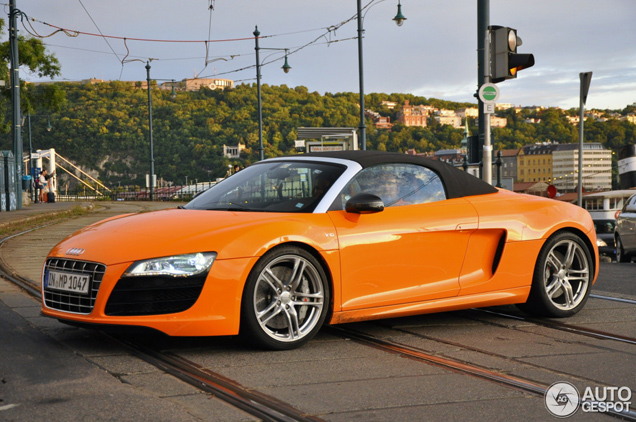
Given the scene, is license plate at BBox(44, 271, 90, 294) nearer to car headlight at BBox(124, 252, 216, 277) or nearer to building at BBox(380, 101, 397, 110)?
car headlight at BBox(124, 252, 216, 277)

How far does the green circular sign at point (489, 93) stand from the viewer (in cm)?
1142

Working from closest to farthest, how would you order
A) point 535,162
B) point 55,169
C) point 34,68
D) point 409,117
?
1. point 34,68
2. point 55,169
3. point 409,117
4. point 535,162

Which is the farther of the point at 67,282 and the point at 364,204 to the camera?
the point at 364,204

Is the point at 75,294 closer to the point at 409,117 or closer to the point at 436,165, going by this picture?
the point at 436,165

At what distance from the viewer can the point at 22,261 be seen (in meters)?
10.7

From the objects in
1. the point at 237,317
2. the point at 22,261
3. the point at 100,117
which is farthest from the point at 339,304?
the point at 100,117

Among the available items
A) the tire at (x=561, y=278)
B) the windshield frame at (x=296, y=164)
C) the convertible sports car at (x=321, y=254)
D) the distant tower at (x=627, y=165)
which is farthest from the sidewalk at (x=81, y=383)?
the distant tower at (x=627, y=165)

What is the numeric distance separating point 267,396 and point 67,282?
5.72 feet

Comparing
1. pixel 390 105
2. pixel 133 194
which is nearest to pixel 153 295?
pixel 133 194

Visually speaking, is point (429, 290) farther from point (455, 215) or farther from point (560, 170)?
point (560, 170)

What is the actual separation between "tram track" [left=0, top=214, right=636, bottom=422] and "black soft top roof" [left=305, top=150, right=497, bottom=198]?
1.21 meters

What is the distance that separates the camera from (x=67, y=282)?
4.99 m

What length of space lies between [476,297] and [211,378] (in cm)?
243

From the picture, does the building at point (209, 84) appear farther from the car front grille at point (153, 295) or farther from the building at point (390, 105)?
the car front grille at point (153, 295)
